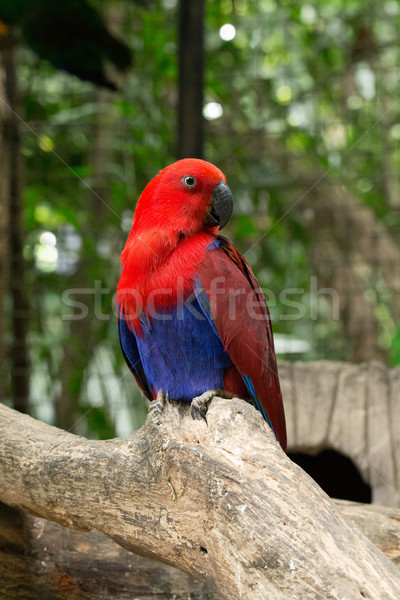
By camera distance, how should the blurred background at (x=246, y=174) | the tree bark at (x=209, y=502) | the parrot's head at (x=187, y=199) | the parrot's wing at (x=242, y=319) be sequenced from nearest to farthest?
the tree bark at (x=209, y=502)
the parrot's wing at (x=242, y=319)
the parrot's head at (x=187, y=199)
the blurred background at (x=246, y=174)

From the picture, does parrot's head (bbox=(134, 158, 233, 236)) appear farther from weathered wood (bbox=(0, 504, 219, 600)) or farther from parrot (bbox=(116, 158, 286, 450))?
weathered wood (bbox=(0, 504, 219, 600))

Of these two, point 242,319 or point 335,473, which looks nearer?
point 242,319

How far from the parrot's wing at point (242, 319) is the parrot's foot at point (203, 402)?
0.06m

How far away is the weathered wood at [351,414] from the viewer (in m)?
1.68

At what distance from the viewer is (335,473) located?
6.29ft

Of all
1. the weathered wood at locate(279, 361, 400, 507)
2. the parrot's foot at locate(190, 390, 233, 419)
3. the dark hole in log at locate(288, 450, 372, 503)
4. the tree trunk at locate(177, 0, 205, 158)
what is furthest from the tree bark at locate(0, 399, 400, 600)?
the tree trunk at locate(177, 0, 205, 158)

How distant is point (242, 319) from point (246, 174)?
165cm

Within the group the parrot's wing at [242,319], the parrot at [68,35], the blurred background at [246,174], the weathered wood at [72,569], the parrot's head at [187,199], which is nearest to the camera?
the weathered wood at [72,569]

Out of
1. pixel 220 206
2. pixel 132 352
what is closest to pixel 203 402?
pixel 132 352

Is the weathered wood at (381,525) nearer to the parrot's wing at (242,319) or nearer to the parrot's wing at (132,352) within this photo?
the parrot's wing at (242,319)

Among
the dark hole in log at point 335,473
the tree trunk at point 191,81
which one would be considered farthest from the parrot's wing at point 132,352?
the tree trunk at point 191,81

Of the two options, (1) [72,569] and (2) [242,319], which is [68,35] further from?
(1) [72,569]

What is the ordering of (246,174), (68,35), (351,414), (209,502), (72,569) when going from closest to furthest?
(209,502) → (72,569) → (351,414) → (68,35) → (246,174)

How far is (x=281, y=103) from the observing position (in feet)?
9.18
